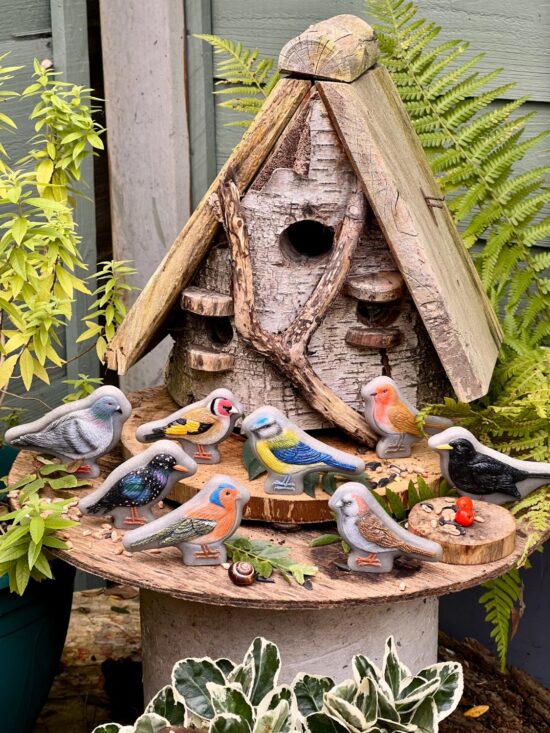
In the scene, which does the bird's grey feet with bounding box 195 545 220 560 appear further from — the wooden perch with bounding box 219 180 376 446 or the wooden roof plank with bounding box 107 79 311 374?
the wooden roof plank with bounding box 107 79 311 374

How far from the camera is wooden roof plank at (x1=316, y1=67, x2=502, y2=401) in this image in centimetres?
256

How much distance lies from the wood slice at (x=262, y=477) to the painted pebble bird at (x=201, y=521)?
0.15 meters

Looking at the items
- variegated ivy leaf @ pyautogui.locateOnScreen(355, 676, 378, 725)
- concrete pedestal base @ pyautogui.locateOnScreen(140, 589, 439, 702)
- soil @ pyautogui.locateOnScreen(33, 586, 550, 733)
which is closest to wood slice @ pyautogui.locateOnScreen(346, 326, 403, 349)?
concrete pedestal base @ pyautogui.locateOnScreen(140, 589, 439, 702)

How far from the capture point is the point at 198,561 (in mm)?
2477

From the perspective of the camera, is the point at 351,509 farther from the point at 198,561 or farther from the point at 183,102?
the point at 183,102

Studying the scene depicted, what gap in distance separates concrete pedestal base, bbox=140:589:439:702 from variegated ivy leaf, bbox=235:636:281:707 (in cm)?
46

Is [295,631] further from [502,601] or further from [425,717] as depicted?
[425,717]

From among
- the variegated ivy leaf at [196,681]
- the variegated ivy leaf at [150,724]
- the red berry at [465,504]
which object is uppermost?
the red berry at [465,504]

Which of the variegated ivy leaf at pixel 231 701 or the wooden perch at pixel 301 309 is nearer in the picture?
the variegated ivy leaf at pixel 231 701

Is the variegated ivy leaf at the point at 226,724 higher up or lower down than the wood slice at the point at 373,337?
lower down

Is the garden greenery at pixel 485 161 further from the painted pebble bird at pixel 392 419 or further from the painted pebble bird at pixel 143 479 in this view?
the painted pebble bird at pixel 143 479

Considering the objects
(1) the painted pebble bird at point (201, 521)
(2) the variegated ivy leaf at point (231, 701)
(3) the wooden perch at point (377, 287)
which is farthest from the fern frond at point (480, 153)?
(2) the variegated ivy leaf at point (231, 701)

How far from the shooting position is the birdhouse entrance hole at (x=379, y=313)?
9.16 ft

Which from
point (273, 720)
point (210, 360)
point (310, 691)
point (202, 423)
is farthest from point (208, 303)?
point (273, 720)
